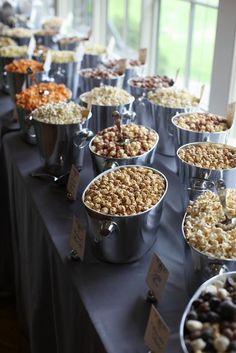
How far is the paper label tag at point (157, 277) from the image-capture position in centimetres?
96

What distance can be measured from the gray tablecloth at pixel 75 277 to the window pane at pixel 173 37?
3.33ft

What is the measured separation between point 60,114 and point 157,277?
2.40 ft

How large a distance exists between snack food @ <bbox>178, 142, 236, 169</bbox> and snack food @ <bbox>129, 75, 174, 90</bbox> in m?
0.55

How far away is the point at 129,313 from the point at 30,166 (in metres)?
0.81

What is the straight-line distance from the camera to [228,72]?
178 cm

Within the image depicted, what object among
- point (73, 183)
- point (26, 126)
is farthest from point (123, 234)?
point (26, 126)

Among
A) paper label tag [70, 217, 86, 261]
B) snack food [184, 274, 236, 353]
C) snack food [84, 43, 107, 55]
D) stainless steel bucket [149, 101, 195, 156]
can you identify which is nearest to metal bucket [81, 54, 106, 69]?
snack food [84, 43, 107, 55]

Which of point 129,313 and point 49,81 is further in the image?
point 49,81

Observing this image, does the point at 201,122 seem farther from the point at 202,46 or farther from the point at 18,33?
the point at 18,33

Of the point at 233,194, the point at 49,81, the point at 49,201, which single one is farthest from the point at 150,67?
the point at 233,194

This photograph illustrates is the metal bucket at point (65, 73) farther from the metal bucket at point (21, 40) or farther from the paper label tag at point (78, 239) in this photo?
the paper label tag at point (78, 239)

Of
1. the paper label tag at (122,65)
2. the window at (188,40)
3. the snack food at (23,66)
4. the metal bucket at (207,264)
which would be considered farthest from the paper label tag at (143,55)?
the metal bucket at (207,264)

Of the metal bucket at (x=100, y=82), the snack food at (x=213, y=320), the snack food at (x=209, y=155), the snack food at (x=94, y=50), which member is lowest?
the snack food at (x=213, y=320)

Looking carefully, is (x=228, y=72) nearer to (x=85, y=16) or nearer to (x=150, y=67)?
(x=150, y=67)
